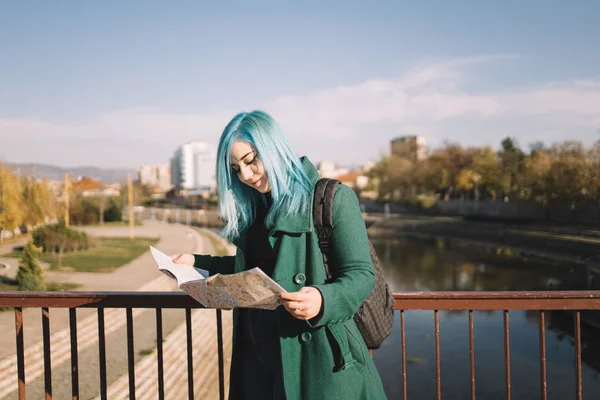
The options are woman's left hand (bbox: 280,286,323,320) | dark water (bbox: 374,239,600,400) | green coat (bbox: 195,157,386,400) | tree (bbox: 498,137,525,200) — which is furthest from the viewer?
tree (bbox: 498,137,525,200)

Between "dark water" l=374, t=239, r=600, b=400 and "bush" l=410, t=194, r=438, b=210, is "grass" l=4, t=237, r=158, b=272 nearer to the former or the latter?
"dark water" l=374, t=239, r=600, b=400

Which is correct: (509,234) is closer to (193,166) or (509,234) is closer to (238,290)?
(238,290)

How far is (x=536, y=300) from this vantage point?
96.7 inches

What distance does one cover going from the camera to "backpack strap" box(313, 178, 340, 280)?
1.58m

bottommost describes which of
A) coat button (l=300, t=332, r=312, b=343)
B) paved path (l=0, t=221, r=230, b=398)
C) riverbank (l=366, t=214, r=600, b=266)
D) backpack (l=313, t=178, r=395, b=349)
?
riverbank (l=366, t=214, r=600, b=266)

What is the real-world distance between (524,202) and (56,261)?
110 feet

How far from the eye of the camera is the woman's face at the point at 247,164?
166 cm

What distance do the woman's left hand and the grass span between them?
60.9ft

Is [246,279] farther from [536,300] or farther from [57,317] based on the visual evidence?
[57,317]

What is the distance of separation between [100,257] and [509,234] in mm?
26850

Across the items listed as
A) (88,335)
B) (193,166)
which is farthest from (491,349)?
(193,166)

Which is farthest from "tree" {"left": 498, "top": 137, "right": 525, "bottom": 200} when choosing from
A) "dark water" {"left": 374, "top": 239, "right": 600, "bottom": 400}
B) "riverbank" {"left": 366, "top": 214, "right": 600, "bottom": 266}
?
"dark water" {"left": 374, "top": 239, "right": 600, "bottom": 400}

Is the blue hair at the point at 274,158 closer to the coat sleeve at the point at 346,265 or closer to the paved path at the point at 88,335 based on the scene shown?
the coat sleeve at the point at 346,265

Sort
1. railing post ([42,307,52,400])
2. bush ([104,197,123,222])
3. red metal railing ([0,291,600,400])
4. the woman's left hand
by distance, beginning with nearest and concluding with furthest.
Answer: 1. the woman's left hand
2. red metal railing ([0,291,600,400])
3. railing post ([42,307,52,400])
4. bush ([104,197,123,222])
